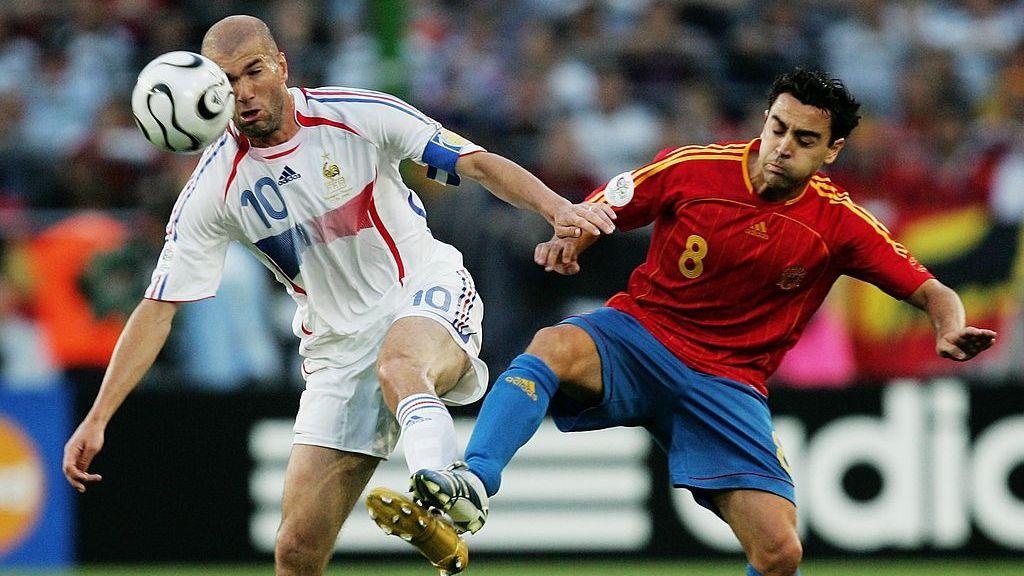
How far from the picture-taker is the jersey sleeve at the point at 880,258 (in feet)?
21.1

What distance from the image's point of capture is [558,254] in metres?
5.86

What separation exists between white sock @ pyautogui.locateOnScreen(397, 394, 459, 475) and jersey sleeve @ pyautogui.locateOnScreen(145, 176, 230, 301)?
107cm

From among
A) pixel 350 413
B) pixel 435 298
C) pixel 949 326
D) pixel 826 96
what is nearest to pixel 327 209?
pixel 435 298

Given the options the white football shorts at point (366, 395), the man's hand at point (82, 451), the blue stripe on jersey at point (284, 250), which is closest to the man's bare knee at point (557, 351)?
the white football shorts at point (366, 395)

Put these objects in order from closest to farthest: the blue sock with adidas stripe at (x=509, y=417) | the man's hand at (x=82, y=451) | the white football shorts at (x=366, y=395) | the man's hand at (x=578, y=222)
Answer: the man's hand at (x=578, y=222) → the blue sock with adidas stripe at (x=509, y=417) → the man's hand at (x=82, y=451) → the white football shorts at (x=366, y=395)

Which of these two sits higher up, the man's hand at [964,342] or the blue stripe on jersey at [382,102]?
the blue stripe on jersey at [382,102]

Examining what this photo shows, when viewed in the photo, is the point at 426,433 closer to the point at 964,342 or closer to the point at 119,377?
the point at 119,377

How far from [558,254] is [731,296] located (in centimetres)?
98

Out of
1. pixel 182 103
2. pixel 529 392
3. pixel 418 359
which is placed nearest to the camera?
pixel 182 103

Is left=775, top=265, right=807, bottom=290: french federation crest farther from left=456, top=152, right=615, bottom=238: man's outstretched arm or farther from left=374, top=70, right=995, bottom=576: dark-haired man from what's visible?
left=456, top=152, right=615, bottom=238: man's outstretched arm

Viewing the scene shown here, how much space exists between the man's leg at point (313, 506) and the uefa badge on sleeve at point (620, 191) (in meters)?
1.45

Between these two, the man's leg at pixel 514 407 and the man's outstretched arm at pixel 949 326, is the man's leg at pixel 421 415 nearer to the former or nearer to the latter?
the man's leg at pixel 514 407

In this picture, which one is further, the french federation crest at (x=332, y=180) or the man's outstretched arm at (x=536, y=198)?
the french federation crest at (x=332, y=180)

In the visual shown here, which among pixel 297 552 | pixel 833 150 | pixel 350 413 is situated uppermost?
pixel 833 150
